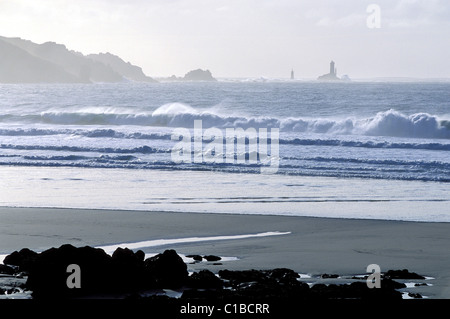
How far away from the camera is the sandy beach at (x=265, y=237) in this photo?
8359 millimetres

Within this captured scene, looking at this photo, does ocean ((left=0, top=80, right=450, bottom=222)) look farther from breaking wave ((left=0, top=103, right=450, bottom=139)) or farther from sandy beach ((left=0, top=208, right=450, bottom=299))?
sandy beach ((left=0, top=208, right=450, bottom=299))

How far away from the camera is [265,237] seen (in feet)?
33.9

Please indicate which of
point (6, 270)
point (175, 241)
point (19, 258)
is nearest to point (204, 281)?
point (6, 270)

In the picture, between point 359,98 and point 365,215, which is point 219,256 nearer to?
point 365,215

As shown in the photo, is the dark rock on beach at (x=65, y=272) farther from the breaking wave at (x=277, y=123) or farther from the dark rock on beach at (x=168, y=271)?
the breaking wave at (x=277, y=123)

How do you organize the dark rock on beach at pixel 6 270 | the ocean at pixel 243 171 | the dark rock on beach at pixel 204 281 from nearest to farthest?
the dark rock on beach at pixel 204 281
the dark rock on beach at pixel 6 270
the ocean at pixel 243 171

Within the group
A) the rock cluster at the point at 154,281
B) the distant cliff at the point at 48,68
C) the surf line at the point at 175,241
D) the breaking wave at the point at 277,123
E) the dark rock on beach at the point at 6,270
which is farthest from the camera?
the distant cliff at the point at 48,68

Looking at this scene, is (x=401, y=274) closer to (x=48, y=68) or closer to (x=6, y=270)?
(x=6, y=270)

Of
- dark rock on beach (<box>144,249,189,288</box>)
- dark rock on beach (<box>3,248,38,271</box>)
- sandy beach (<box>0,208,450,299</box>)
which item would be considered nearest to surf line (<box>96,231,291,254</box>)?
sandy beach (<box>0,208,450,299</box>)

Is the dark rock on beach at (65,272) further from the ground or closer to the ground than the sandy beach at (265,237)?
further from the ground

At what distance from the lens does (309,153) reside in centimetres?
2317

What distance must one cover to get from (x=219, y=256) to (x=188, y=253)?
43cm

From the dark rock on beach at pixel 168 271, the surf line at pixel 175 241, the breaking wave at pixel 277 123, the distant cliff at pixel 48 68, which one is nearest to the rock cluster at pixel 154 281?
the dark rock on beach at pixel 168 271

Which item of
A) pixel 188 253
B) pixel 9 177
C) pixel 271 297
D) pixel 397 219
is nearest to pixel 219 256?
pixel 188 253
